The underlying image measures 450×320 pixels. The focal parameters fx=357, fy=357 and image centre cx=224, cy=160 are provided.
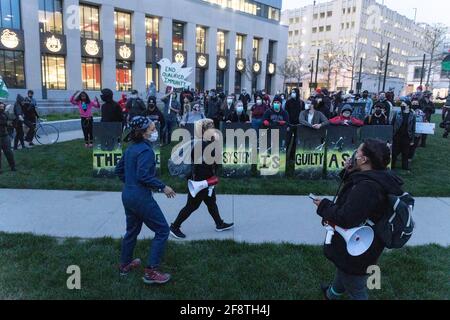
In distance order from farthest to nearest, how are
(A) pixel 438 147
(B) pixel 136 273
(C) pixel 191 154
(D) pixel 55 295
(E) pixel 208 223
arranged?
(A) pixel 438 147, (E) pixel 208 223, (C) pixel 191 154, (B) pixel 136 273, (D) pixel 55 295

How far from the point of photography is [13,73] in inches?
1127

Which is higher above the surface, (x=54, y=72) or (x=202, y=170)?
(x=54, y=72)

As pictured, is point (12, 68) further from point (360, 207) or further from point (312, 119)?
point (360, 207)

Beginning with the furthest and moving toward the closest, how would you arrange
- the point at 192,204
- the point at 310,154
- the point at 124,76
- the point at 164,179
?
the point at 124,76 → the point at 310,154 → the point at 164,179 → the point at 192,204

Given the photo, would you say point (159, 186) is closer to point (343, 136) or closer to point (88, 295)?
point (88, 295)

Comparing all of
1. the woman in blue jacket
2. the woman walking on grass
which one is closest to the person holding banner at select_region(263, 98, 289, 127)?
the woman in blue jacket

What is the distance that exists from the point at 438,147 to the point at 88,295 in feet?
44.7

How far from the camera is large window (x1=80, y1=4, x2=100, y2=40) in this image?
32.6 m

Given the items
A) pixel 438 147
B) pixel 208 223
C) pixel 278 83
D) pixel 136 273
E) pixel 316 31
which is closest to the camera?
pixel 136 273

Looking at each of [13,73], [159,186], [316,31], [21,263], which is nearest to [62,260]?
[21,263]

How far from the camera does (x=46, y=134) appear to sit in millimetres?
13258

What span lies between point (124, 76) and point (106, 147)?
30622 millimetres

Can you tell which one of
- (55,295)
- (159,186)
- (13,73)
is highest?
(13,73)

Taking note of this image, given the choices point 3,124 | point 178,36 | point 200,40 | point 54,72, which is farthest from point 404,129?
point 200,40
